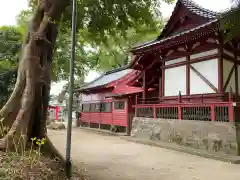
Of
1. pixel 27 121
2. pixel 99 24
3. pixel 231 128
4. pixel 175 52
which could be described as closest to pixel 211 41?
pixel 175 52

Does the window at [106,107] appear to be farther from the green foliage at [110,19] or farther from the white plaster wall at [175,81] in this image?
the green foliage at [110,19]

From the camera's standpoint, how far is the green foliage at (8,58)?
14.8 metres

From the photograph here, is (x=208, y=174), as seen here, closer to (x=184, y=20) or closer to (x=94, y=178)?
(x=94, y=178)

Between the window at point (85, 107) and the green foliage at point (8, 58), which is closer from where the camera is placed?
the green foliage at point (8, 58)

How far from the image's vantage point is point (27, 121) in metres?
5.17

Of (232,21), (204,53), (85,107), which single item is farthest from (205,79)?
(85,107)

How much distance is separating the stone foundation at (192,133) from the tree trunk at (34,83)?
650 cm

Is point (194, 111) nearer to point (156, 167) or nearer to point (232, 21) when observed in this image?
point (156, 167)

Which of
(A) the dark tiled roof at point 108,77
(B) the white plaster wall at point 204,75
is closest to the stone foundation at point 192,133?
(B) the white plaster wall at point 204,75

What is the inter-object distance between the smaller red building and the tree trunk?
31.2 ft

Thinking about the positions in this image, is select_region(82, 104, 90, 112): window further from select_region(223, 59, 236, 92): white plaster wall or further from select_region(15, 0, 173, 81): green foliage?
select_region(223, 59, 236, 92): white plaster wall

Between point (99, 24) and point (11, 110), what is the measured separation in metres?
3.38

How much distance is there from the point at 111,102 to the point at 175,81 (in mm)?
8207

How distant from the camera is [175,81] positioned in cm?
1221
